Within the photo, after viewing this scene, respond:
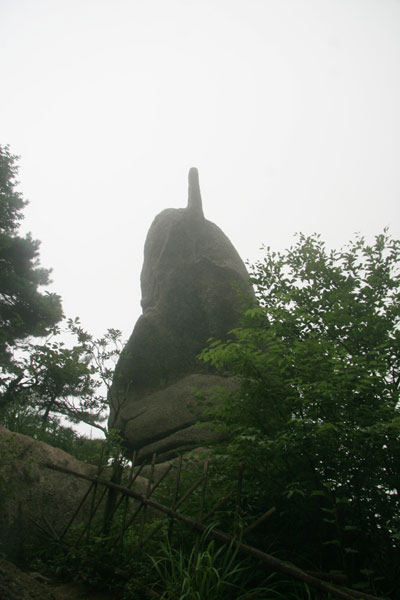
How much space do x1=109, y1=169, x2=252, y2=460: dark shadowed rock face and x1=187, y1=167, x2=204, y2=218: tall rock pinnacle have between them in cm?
16

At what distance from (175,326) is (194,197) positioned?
5.40 m

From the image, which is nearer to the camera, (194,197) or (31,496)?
(31,496)

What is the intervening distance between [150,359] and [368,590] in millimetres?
8016

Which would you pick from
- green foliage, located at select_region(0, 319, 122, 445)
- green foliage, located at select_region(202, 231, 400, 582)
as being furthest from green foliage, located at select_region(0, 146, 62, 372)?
green foliage, located at select_region(202, 231, 400, 582)

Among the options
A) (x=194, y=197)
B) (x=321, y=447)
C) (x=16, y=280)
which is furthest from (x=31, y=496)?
(x=194, y=197)

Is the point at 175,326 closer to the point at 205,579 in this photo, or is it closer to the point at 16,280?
the point at 16,280

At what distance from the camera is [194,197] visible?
46.7ft

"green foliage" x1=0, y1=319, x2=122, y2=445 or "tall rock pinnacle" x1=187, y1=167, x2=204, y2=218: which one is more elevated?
"tall rock pinnacle" x1=187, y1=167, x2=204, y2=218

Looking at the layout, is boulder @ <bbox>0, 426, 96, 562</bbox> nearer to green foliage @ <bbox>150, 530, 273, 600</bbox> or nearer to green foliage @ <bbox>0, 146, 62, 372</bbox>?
green foliage @ <bbox>150, 530, 273, 600</bbox>

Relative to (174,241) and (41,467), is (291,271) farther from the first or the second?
(174,241)

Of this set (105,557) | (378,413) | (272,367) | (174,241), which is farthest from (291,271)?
(174,241)

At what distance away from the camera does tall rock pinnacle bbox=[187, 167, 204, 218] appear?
13.9 m

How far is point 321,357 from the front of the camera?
12.0 feet

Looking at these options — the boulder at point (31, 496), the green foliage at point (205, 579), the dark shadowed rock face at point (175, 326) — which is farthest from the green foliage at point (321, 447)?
the dark shadowed rock face at point (175, 326)
